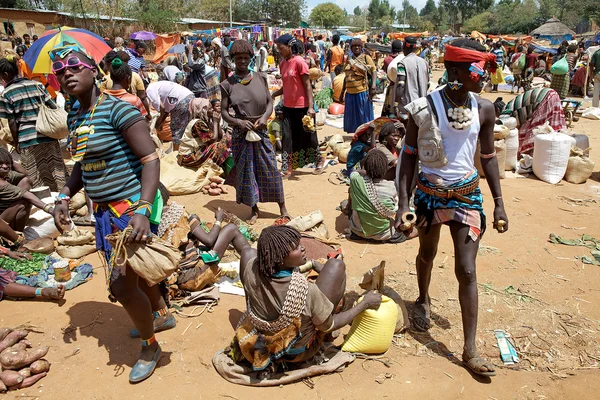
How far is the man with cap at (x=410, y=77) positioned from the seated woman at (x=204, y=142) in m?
2.66

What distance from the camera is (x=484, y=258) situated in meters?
4.29

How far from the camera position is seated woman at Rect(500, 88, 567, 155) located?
6918 millimetres

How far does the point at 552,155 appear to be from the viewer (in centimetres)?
636

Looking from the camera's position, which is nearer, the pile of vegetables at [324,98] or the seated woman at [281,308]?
the seated woman at [281,308]

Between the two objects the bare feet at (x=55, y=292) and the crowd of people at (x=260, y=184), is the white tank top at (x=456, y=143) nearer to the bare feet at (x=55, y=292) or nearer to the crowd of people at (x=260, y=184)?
the crowd of people at (x=260, y=184)

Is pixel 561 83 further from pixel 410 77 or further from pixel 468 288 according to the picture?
pixel 468 288

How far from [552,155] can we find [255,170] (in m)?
4.29

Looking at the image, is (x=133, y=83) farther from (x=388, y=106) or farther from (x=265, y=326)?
(x=265, y=326)

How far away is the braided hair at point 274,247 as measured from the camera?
242 cm

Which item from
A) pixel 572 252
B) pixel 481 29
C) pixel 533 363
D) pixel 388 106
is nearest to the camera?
pixel 533 363

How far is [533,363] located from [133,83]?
6.21m

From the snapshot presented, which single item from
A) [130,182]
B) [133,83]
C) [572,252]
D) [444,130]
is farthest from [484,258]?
[133,83]

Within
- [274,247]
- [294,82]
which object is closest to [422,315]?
[274,247]

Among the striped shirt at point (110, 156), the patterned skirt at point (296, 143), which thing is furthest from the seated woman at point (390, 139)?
the striped shirt at point (110, 156)
